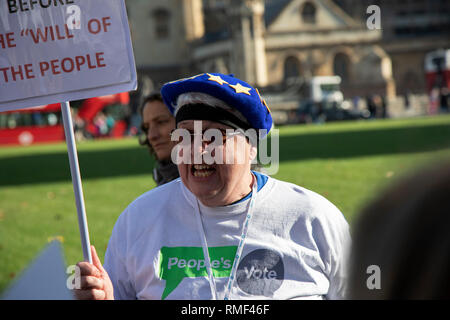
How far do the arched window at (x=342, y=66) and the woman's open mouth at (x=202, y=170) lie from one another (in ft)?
180

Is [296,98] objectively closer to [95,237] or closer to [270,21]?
[270,21]

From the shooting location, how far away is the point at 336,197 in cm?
830

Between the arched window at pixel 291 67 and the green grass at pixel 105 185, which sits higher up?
the green grass at pixel 105 185

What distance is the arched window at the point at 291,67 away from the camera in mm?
56781

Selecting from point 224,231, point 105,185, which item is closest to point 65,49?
point 224,231

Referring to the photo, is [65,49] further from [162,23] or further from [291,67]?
[162,23]

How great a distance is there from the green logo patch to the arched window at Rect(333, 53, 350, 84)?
2171 inches

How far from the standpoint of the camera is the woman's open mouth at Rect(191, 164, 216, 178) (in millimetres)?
2605

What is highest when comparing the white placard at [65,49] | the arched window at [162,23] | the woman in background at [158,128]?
the white placard at [65,49]

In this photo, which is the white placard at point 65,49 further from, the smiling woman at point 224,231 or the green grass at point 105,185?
the green grass at point 105,185

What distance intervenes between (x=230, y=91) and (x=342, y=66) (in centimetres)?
5587

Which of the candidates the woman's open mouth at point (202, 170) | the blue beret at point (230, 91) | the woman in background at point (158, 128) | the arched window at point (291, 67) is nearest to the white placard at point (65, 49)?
the blue beret at point (230, 91)

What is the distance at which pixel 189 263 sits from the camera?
7.99 feet

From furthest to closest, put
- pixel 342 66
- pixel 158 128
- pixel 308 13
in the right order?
pixel 308 13
pixel 342 66
pixel 158 128
